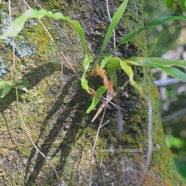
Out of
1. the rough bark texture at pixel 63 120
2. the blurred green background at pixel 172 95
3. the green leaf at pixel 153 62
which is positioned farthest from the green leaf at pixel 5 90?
the blurred green background at pixel 172 95

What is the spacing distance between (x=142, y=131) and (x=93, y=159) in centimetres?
16

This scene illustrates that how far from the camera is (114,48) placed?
911 millimetres

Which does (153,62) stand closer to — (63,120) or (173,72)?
(173,72)

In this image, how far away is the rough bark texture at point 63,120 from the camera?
34.0 inches

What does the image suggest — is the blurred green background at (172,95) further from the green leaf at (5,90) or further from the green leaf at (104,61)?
the green leaf at (5,90)

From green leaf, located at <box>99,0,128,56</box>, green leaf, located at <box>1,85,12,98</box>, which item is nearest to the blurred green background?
green leaf, located at <box>99,0,128,56</box>

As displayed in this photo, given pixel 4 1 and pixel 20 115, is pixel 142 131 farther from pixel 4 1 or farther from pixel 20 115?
pixel 4 1

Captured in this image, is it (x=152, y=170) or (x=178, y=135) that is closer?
(x=152, y=170)

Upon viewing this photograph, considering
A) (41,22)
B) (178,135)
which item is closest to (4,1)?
(41,22)

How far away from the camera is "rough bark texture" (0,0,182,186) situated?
863mm

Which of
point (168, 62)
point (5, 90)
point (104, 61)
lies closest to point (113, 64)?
point (104, 61)

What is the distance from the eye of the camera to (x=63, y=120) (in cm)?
90

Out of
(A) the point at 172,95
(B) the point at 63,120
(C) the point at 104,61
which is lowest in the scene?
(A) the point at 172,95

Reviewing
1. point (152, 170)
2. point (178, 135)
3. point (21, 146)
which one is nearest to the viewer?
point (21, 146)
